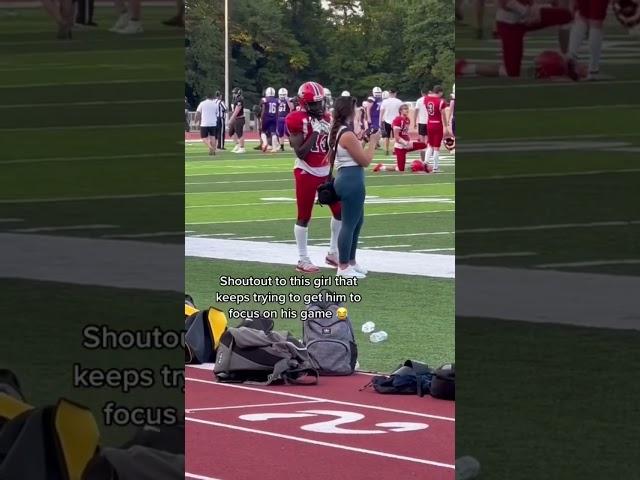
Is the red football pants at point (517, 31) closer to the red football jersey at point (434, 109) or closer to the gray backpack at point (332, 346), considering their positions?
the gray backpack at point (332, 346)

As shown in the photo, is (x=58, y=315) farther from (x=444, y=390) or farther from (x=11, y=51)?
(x=444, y=390)

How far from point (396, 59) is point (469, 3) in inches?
1270

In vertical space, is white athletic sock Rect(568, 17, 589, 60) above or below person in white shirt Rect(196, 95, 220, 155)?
above

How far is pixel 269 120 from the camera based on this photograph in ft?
98.9

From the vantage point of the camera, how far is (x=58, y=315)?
5.27 m

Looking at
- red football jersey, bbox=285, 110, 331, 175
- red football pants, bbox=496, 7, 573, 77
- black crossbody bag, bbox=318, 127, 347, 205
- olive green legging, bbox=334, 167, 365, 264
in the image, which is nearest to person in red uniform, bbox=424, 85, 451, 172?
red football jersey, bbox=285, 110, 331, 175

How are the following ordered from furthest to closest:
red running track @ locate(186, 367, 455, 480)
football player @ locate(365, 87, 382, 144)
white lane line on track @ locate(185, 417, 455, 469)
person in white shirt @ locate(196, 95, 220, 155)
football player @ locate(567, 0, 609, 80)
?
person in white shirt @ locate(196, 95, 220, 155) → football player @ locate(365, 87, 382, 144) → white lane line on track @ locate(185, 417, 455, 469) → red running track @ locate(186, 367, 455, 480) → football player @ locate(567, 0, 609, 80)

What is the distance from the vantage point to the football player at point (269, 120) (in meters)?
29.5

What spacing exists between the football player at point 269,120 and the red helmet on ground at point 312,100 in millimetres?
16711

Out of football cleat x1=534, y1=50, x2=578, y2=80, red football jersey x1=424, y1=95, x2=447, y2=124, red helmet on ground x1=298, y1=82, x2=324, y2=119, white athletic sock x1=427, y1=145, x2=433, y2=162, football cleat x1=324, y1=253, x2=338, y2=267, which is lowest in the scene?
football cleat x1=324, y1=253, x2=338, y2=267

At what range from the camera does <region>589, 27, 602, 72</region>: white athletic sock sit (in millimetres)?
6332

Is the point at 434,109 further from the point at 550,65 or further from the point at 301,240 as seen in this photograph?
the point at 550,65

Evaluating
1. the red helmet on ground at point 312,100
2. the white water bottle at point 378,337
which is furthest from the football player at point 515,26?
the red helmet on ground at point 312,100

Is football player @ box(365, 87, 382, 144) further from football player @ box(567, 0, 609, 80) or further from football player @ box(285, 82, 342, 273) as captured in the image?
football player @ box(567, 0, 609, 80)
